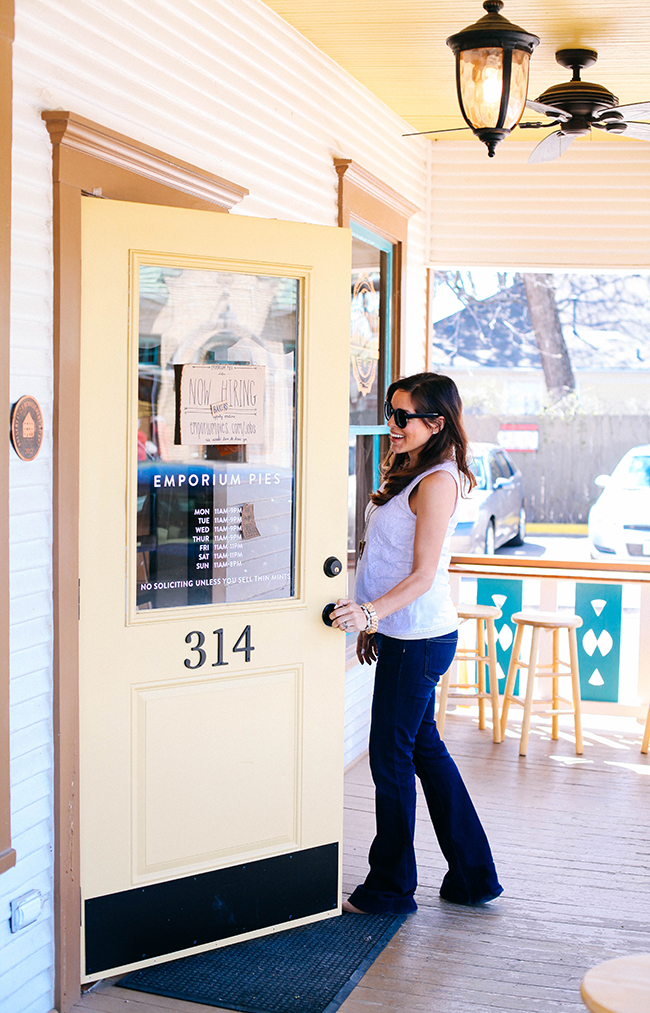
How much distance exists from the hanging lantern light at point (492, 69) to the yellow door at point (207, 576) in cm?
58

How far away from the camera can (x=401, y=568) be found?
3.13 m

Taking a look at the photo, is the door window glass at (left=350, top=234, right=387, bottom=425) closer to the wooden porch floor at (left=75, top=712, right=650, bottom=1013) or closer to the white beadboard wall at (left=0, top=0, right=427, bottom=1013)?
the white beadboard wall at (left=0, top=0, right=427, bottom=1013)

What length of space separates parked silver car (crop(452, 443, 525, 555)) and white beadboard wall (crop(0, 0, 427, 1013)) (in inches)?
121

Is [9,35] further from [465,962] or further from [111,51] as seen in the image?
[465,962]

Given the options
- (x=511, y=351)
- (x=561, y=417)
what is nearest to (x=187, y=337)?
(x=561, y=417)

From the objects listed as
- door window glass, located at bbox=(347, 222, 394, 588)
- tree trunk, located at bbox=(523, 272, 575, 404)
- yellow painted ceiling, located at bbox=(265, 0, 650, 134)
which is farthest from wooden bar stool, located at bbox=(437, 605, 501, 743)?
yellow painted ceiling, located at bbox=(265, 0, 650, 134)

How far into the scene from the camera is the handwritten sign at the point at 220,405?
2.86 m

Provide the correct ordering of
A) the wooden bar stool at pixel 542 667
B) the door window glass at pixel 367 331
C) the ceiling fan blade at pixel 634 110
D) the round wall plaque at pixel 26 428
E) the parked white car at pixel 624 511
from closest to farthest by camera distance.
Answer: the round wall plaque at pixel 26 428, the ceiling fan blade at pixel 634 110, the door window glass at pixel 367 331, the wooden bar stool at pixel 542 667, the parked white car at pixel 624 511

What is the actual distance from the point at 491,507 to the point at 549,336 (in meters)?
1.64

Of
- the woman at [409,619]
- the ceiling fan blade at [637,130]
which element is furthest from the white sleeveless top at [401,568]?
the ceiling fan blade at [637,130]

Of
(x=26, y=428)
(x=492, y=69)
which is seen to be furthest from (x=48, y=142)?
(x=492, y=69)

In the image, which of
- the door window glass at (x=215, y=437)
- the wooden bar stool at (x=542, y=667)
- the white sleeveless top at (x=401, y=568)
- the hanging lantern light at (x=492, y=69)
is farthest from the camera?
the wooden bar stool at (x=542, y=667)

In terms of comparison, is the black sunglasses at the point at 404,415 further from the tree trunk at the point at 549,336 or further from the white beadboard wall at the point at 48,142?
the tree trunk at the point at 549,336

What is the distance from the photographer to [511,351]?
7273 mm
